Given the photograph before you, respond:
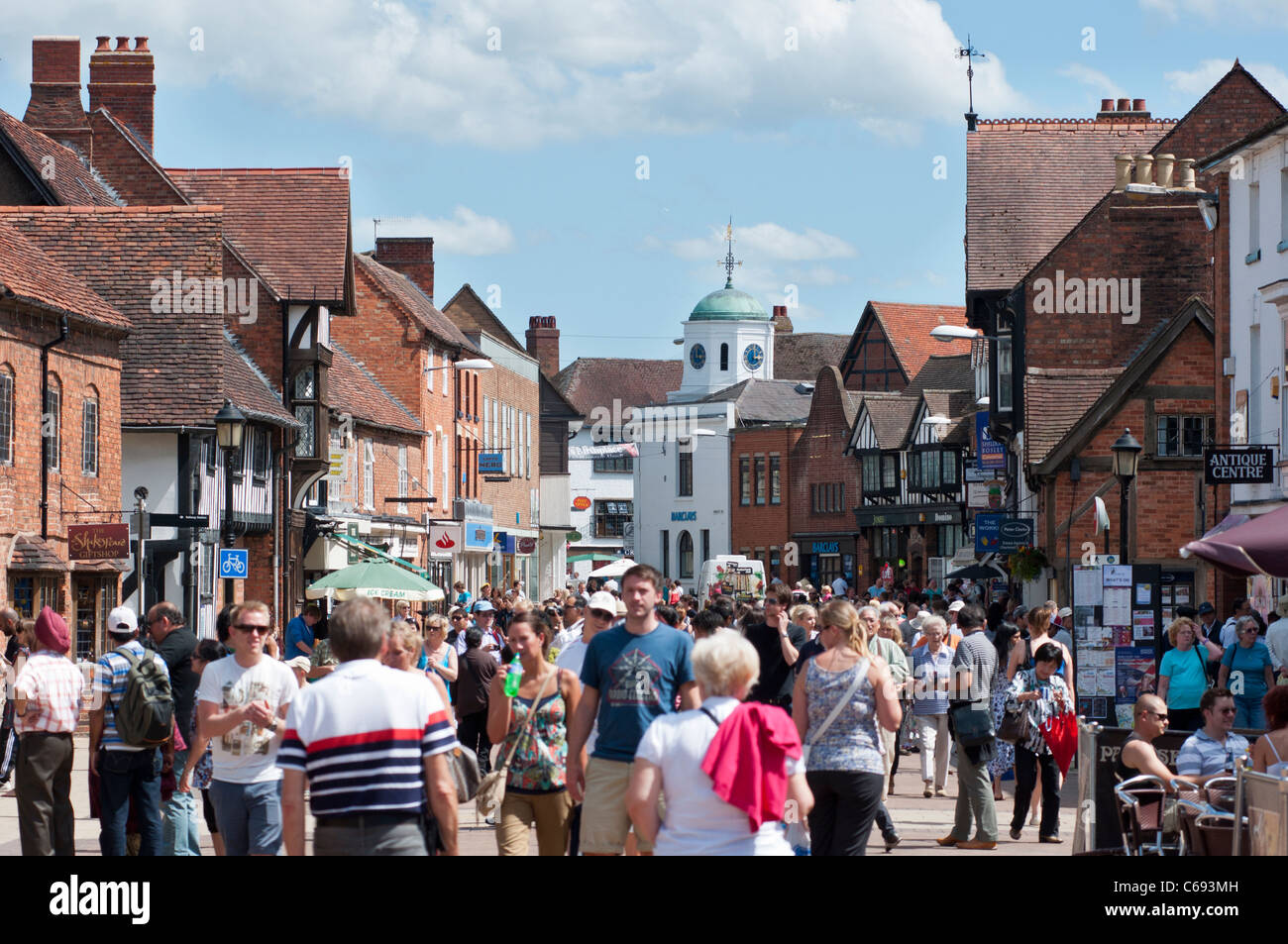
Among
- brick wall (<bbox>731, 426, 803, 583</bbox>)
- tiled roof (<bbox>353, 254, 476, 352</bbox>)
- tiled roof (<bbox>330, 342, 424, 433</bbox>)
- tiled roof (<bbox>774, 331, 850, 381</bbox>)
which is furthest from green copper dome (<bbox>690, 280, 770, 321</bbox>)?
tiled roof (<bbox>330, 342, 424, 433</bbox>)

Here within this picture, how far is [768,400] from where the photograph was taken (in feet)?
316

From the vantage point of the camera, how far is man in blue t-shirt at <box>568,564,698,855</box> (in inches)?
367

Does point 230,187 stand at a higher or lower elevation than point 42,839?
higher

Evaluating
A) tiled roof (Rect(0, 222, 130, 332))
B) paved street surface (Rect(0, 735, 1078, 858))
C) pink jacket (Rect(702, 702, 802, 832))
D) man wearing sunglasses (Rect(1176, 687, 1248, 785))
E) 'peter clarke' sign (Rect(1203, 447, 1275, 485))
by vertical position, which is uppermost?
tiled roof (Rect(0, 222, 130, 332))

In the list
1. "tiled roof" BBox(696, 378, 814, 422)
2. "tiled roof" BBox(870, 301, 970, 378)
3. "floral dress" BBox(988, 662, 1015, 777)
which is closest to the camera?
"floral dress" BBox(988, 662, 1015, 777)

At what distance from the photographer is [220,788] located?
9609mm

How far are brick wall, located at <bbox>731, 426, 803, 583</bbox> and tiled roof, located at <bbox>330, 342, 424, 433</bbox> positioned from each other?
3391 centimetres

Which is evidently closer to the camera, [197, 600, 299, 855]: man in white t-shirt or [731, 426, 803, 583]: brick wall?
[197, 600, 299, 855]: man in white t-shirt

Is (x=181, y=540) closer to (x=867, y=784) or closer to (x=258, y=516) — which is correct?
(x=258, y=516)

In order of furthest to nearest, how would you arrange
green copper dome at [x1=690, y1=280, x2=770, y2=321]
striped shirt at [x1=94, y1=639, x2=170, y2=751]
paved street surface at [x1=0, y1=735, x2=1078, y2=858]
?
green copper dome at [x1=690, y1=280, x2=770, y2=321], paved street surface at [x1=0, y1=735, x2=1078, y2=858], striped shirt at [x1=94, y1=639, x2=170, y2=751]

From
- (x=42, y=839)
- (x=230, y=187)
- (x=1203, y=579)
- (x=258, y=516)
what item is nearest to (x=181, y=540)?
(x=258, y=516)

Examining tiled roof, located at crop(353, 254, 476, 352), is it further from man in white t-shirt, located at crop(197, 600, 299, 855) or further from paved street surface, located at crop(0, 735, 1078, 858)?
man in white t-shirt, located at crop(197, 600, 299, 855)

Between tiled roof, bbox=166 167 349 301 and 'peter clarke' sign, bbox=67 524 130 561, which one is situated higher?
tiled roof, bbox=166 167 349 301
